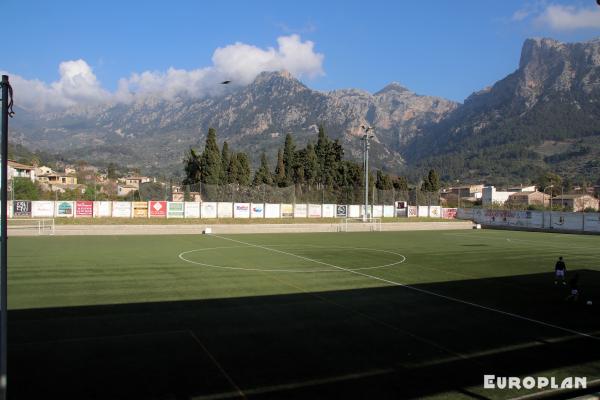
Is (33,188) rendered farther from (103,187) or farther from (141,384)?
(141,384)

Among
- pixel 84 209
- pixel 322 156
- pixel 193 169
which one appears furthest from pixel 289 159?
pixel 84 209

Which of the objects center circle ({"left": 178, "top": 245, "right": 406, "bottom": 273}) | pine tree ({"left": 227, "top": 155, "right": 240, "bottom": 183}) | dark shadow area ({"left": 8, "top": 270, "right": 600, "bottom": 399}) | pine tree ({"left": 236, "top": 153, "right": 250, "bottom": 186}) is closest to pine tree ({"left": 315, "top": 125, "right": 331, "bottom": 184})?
pine tree ({"left": 236, "top": 153, "right": 250, "bottom": 186})

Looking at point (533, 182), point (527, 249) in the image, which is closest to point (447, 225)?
point (527, 249)

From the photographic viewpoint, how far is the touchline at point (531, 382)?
27.6ft

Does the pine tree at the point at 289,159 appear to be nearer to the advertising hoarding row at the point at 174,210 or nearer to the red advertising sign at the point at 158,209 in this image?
the advertising hoarding row at the point at 174,210

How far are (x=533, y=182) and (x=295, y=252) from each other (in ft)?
595

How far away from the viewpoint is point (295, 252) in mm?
28562

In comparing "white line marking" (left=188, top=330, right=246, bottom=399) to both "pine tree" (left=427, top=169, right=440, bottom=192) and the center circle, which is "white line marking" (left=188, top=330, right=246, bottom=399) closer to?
the center circle

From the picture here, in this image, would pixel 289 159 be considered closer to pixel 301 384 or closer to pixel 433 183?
pixel 433 183

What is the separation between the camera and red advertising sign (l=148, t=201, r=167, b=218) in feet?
160

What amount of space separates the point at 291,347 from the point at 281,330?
1349 mm

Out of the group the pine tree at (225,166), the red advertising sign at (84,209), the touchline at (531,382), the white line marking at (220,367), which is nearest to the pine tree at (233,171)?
the pine tree at (225,166)

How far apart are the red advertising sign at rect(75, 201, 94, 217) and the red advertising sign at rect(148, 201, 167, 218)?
5.61 meters

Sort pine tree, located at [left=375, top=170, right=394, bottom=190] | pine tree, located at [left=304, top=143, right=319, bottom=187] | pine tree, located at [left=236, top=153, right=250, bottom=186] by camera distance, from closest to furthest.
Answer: pine tree, located at [left=236, top=153, right=250, bottom=186], pine tree, located at [left=304, top=143, right=319, bottom=187], pine tree, located at [left=375, top=170, right=394, bottom=190]
